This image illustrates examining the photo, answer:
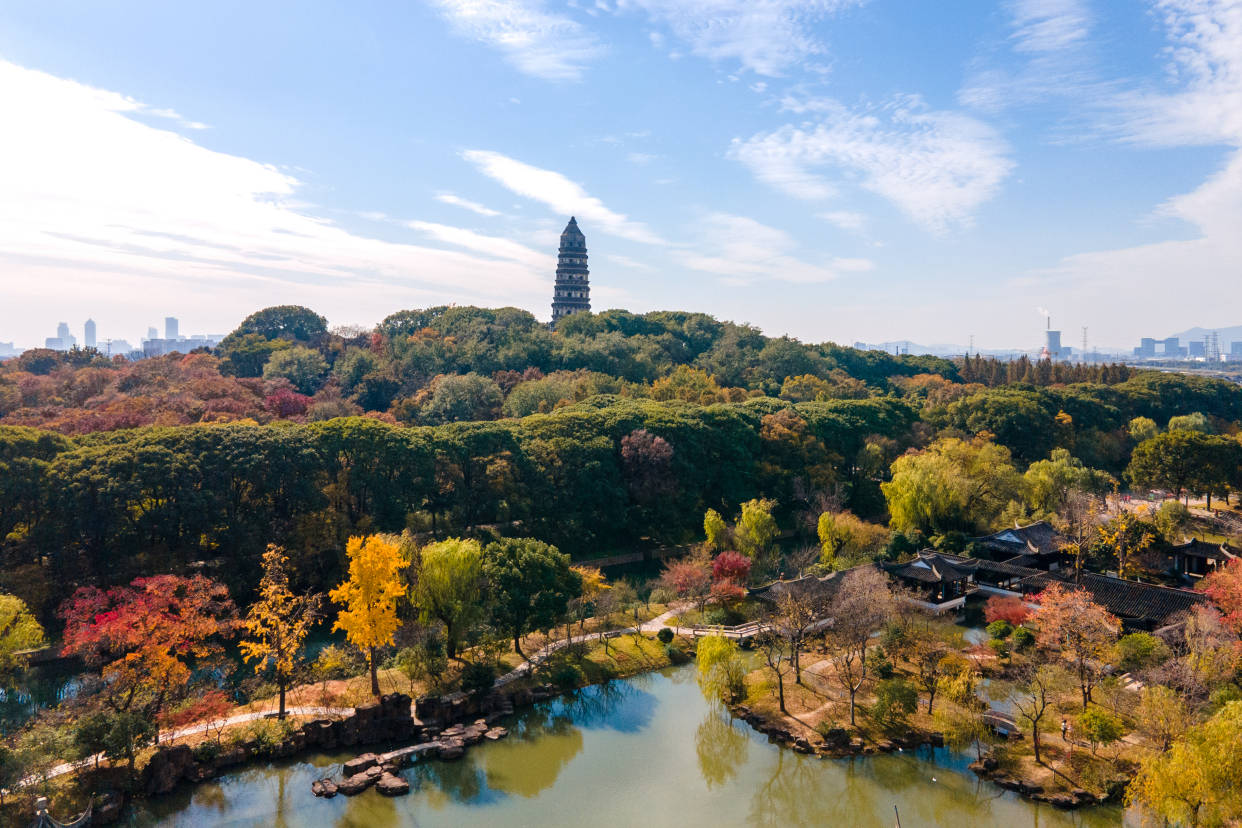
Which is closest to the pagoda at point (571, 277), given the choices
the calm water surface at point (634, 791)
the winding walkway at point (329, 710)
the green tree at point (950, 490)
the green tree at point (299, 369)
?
the green tree at point (299, 369)

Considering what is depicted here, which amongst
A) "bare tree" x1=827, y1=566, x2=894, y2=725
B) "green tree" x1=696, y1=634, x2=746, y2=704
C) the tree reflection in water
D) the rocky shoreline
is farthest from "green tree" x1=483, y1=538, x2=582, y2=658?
"bare tree" x1=827, y1=566, x2=894, y2=725

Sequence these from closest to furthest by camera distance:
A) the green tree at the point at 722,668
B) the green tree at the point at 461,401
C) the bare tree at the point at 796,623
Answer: the green tree at the point at 722,668 < the bare tree at the point at 796,623 < the green tree at the point at 461,401

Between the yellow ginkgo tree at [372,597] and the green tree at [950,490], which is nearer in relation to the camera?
the yellow ginkgo tree at [372,597]

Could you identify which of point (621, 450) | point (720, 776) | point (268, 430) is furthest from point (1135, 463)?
point (268, 430)

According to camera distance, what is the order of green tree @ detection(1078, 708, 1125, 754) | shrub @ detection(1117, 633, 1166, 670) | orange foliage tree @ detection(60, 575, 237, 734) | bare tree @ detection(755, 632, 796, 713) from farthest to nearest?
bare tree @ detection(755, 632, 796, 713), shrub @ detection(1117, 633, 1166, 670), orange foliage tree @ detection(60, 575, 237, 734), green tree @ detection(1078, 708, 1125, 754)

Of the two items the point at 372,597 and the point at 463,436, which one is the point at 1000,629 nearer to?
the point at 372,597

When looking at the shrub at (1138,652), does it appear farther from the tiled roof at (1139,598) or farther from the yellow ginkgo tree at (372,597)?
the yellow ginkgo tree at (372,597)

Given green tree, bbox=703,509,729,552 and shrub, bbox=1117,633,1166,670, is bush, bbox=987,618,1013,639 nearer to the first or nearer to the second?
shrub, bbox=1117,633,1166,670
